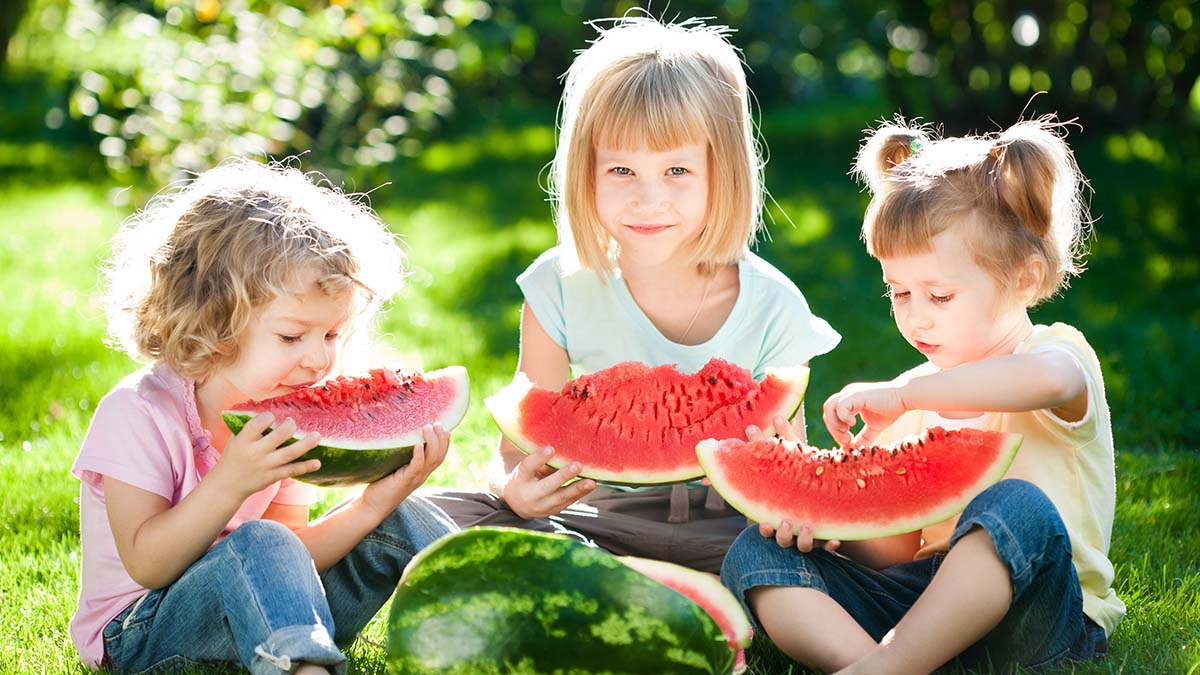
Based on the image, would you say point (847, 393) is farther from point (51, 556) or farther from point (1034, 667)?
point (51, 556)

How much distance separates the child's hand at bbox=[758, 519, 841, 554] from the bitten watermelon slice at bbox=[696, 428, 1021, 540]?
2 cm

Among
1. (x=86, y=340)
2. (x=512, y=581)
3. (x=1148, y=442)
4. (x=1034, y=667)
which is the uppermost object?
(x=512, y=581)

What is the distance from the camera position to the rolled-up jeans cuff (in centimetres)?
254

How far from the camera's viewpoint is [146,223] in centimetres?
314

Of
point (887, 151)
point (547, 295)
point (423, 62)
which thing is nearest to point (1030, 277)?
point (887, 151)

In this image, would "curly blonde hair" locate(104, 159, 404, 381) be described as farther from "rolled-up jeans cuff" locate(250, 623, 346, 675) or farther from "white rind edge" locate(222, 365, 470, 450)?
"rolled-up jeans cuff" locate(250, 623, 346, 675)

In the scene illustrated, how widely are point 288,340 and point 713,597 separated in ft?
3.63

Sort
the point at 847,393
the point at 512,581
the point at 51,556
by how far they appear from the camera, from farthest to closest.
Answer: the point at 51,556 < the point at 847,393 < the point at 512,581

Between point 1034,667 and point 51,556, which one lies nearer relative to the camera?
point 1034,667

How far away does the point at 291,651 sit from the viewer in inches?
100

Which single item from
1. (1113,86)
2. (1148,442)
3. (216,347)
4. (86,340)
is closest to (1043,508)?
(216,347)

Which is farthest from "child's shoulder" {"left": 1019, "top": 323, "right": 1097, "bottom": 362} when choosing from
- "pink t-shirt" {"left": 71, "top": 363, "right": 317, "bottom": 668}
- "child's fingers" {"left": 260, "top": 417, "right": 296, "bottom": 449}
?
"pink t-shirt" {"left": 71, "top": 363, "right": 317, "bottom": 668}

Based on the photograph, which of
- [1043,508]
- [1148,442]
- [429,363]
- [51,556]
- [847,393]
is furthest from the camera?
[429,363]

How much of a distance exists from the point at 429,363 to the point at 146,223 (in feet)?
6.62
